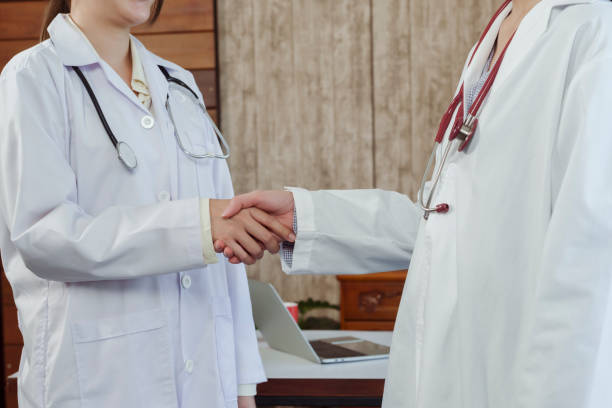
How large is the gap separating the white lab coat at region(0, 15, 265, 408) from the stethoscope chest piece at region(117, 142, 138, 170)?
0.02 m

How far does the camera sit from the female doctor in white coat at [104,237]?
1120 millimetres

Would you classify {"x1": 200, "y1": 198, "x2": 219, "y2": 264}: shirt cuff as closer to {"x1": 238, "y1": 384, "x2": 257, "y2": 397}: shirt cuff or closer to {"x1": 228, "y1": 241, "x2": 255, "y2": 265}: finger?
{"x1": 228, "y1": 241, "x2": 255, "y2": 265}: finger

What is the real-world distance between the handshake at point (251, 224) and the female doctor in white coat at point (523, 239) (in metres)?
0.36

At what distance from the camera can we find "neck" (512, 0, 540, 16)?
1.01m

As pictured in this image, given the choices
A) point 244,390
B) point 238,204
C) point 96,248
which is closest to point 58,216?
point 96,248

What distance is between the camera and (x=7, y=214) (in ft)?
3.79

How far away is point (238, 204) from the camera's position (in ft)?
4.18

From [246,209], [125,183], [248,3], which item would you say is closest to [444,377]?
[246,209]

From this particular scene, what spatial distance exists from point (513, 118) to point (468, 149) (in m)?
0.10

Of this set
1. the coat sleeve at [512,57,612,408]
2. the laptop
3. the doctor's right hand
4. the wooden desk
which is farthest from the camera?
the laptop

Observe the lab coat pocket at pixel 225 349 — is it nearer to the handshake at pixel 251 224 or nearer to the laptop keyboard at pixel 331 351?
the handshake at pixel 251 224

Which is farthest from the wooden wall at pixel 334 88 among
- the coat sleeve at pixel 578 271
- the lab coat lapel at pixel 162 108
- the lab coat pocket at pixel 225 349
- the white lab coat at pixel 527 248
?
the coat sleeve at pixel 578 271

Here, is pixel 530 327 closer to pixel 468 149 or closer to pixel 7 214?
pixel 468 149

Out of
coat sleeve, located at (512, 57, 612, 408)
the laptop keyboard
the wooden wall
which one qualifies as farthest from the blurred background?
coat sleeve, located at (512, 57, 612, 408)
